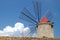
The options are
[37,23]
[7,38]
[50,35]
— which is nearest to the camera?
[7,38]

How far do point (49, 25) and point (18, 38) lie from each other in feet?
15.7

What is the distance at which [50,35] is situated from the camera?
67.5ft

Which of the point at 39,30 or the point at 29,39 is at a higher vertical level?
the point at 39,30

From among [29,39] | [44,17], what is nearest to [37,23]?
[44,17]

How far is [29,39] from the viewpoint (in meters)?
17.5

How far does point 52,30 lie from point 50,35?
76cm

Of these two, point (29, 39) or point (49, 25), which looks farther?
point (49, 25)

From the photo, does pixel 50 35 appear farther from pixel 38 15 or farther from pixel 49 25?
pixel 38 15

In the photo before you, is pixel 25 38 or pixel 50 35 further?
pixel 50 35

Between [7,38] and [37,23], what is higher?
[37,23]

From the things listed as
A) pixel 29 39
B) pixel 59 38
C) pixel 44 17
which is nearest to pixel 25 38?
pixel 29 39

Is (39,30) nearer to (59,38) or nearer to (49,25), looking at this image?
(49,25)

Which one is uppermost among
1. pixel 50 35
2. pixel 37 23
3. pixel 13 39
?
pixel 37 23

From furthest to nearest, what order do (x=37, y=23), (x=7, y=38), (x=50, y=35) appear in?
1. (x=37, y=23)
2. (x=50, y=35)
3. (x=7, y=38)
